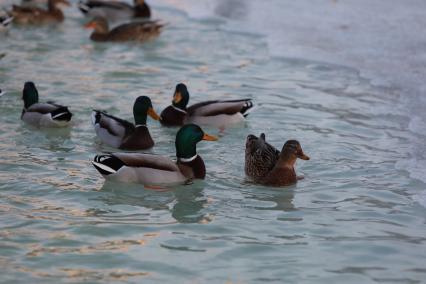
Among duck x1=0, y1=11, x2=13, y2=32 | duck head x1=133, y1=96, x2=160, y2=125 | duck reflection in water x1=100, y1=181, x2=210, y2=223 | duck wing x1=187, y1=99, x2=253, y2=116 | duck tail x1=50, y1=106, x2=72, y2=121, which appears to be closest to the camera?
duck reflection in water x1=100, y1=181, x2=210, y2=223

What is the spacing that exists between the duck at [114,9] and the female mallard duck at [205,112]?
25.4ft

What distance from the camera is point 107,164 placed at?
864 cm

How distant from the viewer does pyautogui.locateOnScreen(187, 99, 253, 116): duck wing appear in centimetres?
1109

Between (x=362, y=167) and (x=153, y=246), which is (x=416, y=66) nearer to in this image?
(x=362, y=167)

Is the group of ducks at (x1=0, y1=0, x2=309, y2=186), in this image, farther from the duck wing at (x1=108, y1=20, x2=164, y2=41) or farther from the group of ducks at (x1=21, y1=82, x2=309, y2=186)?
the duck wing at (x1=108, y1=20, x2=164, y2=41)

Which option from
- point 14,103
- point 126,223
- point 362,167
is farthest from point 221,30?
point 126,223

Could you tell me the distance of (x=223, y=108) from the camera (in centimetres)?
1109

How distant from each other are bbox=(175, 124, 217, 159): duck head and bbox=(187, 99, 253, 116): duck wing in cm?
190

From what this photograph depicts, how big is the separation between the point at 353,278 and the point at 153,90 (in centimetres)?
678

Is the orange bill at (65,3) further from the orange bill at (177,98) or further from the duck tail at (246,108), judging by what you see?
the duck tail at (246,108)

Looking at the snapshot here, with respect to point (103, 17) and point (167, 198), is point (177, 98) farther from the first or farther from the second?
point (103, 17)

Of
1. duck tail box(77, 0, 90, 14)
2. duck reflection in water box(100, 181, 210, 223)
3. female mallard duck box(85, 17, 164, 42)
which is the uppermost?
duck tail box(77, 0, 90, 14)

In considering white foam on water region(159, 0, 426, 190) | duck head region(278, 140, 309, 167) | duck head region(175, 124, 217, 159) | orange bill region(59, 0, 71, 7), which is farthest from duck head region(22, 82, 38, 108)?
orange bill region(59, 0, 71, 7)

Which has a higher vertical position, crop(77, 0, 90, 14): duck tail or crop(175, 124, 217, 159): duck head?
crop(77, 0, 90, 14): duck tail
